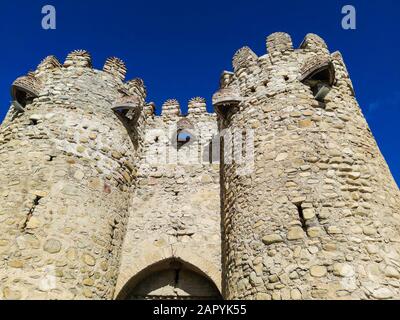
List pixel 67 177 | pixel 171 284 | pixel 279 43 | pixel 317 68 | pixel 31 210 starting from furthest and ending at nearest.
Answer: pixel 279 43
pixel 171 284
pixel 317 68
pixel 67 177
pixel 31 210

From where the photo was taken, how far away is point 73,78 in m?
7.79

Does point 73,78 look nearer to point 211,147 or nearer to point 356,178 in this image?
point 211,147

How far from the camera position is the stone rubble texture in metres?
4.84

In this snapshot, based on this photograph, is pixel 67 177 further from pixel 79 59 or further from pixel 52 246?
pixel 79 59

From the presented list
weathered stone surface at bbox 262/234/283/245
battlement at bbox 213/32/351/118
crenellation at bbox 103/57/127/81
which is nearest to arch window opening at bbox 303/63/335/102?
battlement at bbox 213/32/351/118

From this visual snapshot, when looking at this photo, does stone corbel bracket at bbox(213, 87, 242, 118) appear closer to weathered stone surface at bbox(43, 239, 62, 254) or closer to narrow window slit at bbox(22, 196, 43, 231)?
narrow window slit at bbox(22, 196, 43, 231)

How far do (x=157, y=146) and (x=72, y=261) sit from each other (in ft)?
12.8

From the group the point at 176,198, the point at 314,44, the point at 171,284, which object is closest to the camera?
the point at 171,284

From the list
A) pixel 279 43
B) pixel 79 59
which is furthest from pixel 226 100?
pixel 79 59

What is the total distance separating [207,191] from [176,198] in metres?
0.75

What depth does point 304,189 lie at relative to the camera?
211 inches

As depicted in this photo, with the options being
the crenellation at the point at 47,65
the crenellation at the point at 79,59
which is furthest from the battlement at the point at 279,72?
the crenellation at the point at 47,65

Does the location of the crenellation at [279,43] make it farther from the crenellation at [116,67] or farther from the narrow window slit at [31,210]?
the narrow window slit at [31,210]

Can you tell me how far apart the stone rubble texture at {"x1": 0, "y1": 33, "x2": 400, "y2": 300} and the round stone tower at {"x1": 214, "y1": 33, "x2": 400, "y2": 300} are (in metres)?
0.02
